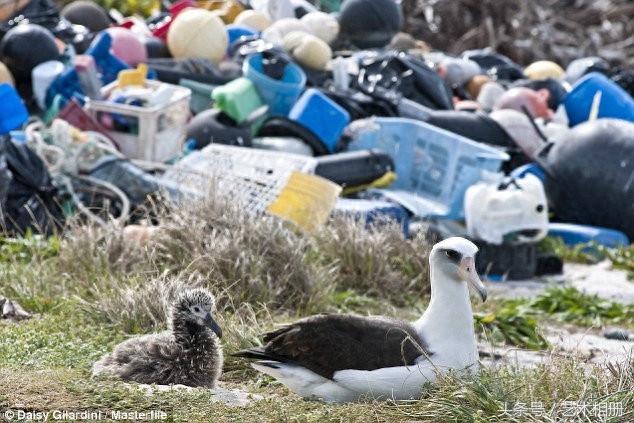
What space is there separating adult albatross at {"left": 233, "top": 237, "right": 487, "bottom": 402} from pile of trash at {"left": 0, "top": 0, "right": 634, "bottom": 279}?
275 centimetres

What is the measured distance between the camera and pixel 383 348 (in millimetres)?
5031

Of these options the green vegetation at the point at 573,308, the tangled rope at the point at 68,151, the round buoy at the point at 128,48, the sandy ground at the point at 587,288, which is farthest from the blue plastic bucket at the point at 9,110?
the green vegetation at the point at 573,308

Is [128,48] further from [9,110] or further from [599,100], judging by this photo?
[599,100]

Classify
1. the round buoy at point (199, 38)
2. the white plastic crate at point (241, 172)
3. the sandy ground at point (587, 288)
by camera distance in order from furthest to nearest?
the round buoy at point (199, 38) < the white plastic crate at point (241, 172) < the sandy ground at point (587, 288)

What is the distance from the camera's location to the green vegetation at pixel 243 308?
15.4 ft

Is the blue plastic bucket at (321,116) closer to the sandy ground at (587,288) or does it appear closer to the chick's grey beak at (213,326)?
the sandy ground at (587,288)

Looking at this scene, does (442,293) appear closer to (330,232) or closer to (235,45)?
(330,232)

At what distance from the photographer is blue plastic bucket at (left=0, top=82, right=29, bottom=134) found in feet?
30.6

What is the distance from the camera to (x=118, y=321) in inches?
257

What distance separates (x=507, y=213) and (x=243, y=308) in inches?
135

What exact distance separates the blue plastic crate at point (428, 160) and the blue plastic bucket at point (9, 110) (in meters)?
3.22

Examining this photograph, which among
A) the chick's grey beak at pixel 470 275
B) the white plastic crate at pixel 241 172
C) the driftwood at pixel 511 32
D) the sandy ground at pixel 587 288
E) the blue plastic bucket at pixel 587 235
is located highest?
the chick's grey beak at pixel 470 275

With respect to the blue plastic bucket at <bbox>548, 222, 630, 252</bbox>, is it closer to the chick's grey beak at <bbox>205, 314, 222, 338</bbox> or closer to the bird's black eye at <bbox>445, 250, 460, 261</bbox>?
the bird's black eye at <bbox>445, 250, 460, 261</bbox>

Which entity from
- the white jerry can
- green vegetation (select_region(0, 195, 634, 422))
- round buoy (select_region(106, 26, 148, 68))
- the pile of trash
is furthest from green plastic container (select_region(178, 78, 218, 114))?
green vegetation (select_region(0, 195, 634, 422))
